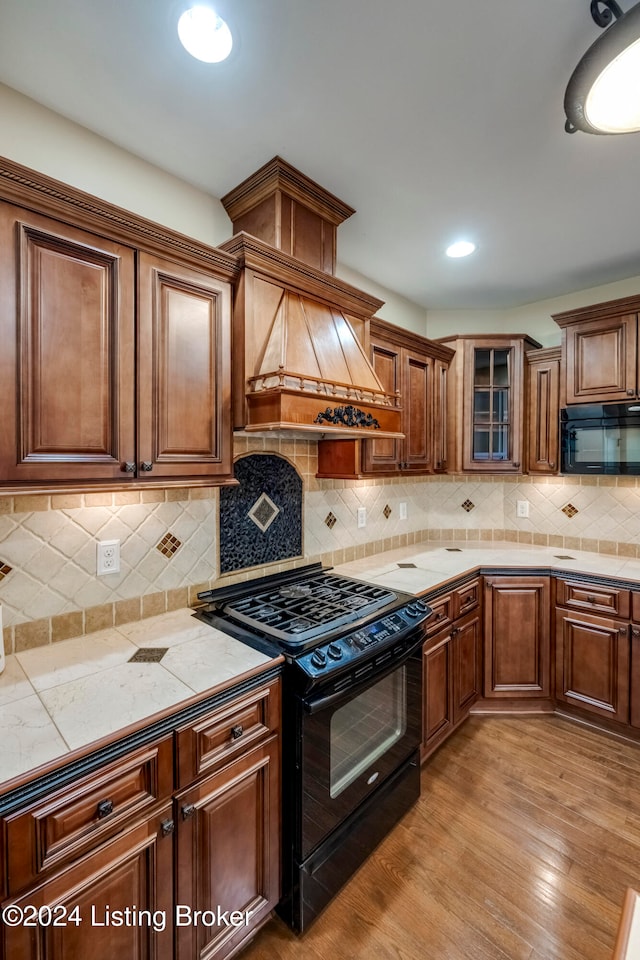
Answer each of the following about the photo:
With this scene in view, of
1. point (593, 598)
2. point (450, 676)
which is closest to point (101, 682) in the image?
point (450, 676)

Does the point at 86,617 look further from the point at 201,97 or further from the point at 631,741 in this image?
the point at 631,741

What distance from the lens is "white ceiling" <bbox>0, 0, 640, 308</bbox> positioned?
1203 millimetres

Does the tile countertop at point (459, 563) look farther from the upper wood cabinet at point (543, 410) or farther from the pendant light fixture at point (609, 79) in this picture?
the pendant light fixture at point (609, 79)

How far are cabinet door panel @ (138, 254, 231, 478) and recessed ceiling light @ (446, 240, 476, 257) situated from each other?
1488 millimetres

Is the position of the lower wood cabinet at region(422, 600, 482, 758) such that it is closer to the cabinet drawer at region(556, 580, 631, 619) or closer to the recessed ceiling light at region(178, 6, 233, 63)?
the cabinet drawer at region(556, 580, 631, 619)

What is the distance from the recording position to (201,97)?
1.45m

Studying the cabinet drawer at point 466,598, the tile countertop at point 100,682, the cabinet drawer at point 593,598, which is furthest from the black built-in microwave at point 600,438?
the tile countertop at point 100,682

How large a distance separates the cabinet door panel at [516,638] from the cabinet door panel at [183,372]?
2013 millimetres

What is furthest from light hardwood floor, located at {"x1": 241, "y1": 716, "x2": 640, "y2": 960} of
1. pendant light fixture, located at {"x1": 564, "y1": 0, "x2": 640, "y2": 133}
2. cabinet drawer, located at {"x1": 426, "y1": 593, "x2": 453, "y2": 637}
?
pendant light fixture, located at {"x1": 564, "y1": 0, "x2": 640, "y2": 133}

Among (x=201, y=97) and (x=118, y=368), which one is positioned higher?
(x=201, y=97)

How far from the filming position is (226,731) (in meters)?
1.29

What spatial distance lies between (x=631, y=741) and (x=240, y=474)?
2.74 metres

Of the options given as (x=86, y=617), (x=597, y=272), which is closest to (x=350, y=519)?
(x=86, y=617)

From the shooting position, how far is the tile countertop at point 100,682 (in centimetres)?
102
